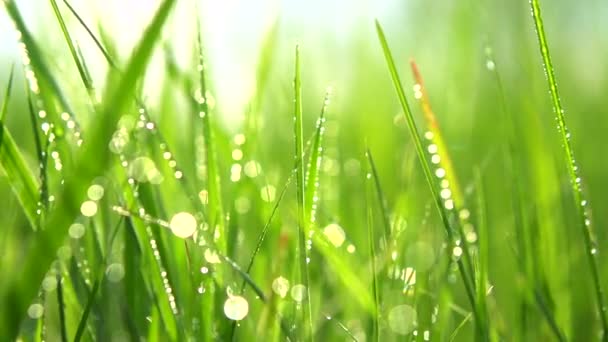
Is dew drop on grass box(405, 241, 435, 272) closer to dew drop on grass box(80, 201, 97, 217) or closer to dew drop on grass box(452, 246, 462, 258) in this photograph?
dew drop on grass box(452, 246, 462, 258)

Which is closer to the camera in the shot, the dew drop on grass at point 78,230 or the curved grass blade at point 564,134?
the curved grass blade at point 564,134

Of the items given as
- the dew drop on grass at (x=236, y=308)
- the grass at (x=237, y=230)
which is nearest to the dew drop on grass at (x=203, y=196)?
the grass at (x=237, y=230)

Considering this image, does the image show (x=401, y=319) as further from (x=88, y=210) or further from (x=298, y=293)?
(x=88, y=210)

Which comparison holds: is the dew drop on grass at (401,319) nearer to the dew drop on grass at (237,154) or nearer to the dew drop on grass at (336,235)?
the dew drop on grass at (336,235)

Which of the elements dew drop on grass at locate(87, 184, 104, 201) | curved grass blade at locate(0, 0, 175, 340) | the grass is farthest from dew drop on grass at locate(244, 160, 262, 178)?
curved grass blade at locate(0, 0, 175, 340)

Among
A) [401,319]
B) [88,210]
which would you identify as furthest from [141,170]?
[401,319]

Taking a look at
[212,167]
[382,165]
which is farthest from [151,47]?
[382,165]
